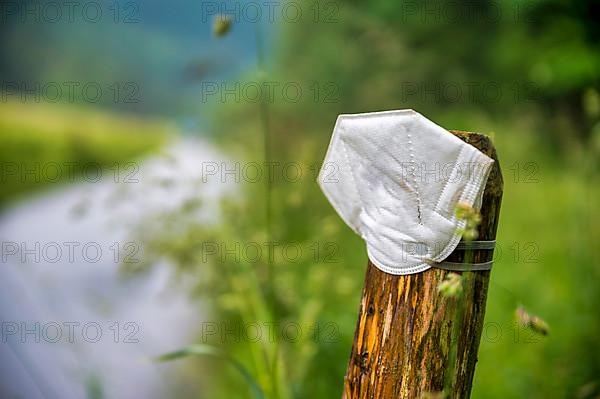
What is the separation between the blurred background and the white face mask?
107cm

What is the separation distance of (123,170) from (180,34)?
60 cm

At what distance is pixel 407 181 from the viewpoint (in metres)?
0.96

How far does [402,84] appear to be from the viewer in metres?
3.27

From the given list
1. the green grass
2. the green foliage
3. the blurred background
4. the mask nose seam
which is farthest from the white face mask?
the green grass

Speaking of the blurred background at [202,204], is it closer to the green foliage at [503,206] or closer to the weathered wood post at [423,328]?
the green foliage at [503,206]

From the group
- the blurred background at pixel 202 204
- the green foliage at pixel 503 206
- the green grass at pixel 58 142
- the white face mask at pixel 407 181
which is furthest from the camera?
the green grass at pixel 58 142

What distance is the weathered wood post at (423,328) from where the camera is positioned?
3.09ft

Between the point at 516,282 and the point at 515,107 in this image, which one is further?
the point at 515,107

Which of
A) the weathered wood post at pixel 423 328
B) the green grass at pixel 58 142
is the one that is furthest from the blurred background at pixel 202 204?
the weathered wood post at pixel 423 328

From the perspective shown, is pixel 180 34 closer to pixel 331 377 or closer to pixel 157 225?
pixel 157 225

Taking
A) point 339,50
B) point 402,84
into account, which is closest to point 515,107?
point 402,84

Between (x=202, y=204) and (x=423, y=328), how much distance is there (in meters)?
1.32

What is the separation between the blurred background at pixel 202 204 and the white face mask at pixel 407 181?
107cm

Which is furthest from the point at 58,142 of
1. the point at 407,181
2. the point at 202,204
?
the point at 407,181
